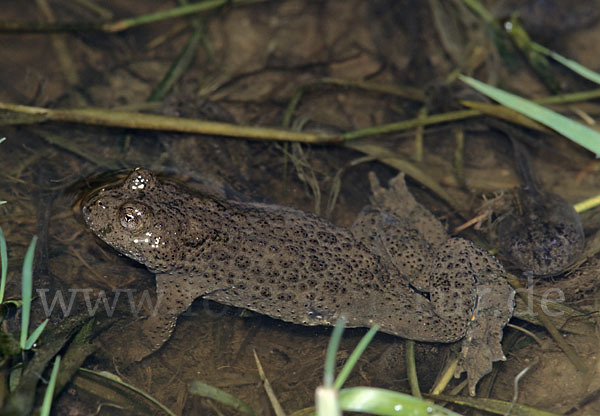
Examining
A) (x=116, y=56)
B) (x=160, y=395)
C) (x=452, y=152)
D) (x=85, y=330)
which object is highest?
(x=116, y=56)

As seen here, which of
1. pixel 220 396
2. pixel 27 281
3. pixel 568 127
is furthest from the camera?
pixel 220 396

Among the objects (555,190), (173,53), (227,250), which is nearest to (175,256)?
(227,250)

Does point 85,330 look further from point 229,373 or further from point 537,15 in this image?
point 537,15

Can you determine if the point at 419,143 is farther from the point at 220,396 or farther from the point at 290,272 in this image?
the point at 220,396

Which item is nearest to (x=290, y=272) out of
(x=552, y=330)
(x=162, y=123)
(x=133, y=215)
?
(x=133, y=215)

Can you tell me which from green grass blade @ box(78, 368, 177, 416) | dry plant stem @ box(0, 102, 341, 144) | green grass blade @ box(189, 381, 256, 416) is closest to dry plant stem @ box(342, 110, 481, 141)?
dry plant stem @ box(0, 102, 341, 144)

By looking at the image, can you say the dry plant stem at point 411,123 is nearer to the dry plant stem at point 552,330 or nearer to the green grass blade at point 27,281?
the dry plant stem at point 552,330
